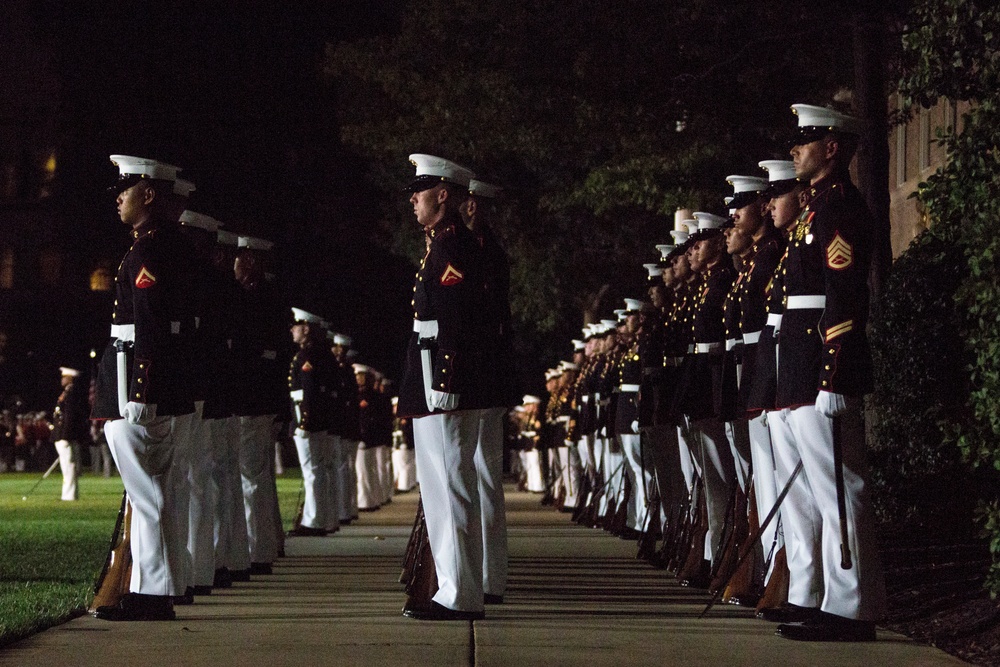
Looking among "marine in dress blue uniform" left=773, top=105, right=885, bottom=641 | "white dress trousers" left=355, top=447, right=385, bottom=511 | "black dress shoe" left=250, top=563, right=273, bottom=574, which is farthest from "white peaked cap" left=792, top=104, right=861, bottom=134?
"white dress trousers" left=355, top=447, right=385, bottom=511

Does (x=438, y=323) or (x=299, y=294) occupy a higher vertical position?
(x=299, y=294)

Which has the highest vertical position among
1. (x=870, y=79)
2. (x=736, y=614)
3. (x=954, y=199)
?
Result: (x=870, y=79)

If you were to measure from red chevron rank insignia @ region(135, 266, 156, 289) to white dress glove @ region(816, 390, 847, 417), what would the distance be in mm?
3869

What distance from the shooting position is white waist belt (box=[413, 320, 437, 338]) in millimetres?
10852

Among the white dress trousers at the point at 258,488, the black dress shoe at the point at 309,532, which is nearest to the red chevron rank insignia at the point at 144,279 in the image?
the white dress trousers at the point at 258,488

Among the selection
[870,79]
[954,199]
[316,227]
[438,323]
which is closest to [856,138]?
[954,199]

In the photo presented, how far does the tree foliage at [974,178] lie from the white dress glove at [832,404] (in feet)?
2.66

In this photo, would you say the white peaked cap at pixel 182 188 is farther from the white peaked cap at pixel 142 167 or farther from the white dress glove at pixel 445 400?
the white dress glove at pixel 445 400

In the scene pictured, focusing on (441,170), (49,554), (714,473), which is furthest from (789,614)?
(49,554)

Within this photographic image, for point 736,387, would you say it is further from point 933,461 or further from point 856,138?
point 933,461

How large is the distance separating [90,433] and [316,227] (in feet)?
34.1

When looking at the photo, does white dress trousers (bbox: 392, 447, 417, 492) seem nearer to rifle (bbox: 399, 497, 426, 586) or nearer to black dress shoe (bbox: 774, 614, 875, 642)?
rifle (bbox: 399, 497, 426, 586)

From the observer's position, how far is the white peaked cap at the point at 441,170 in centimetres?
1102

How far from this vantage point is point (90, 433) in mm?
51125
